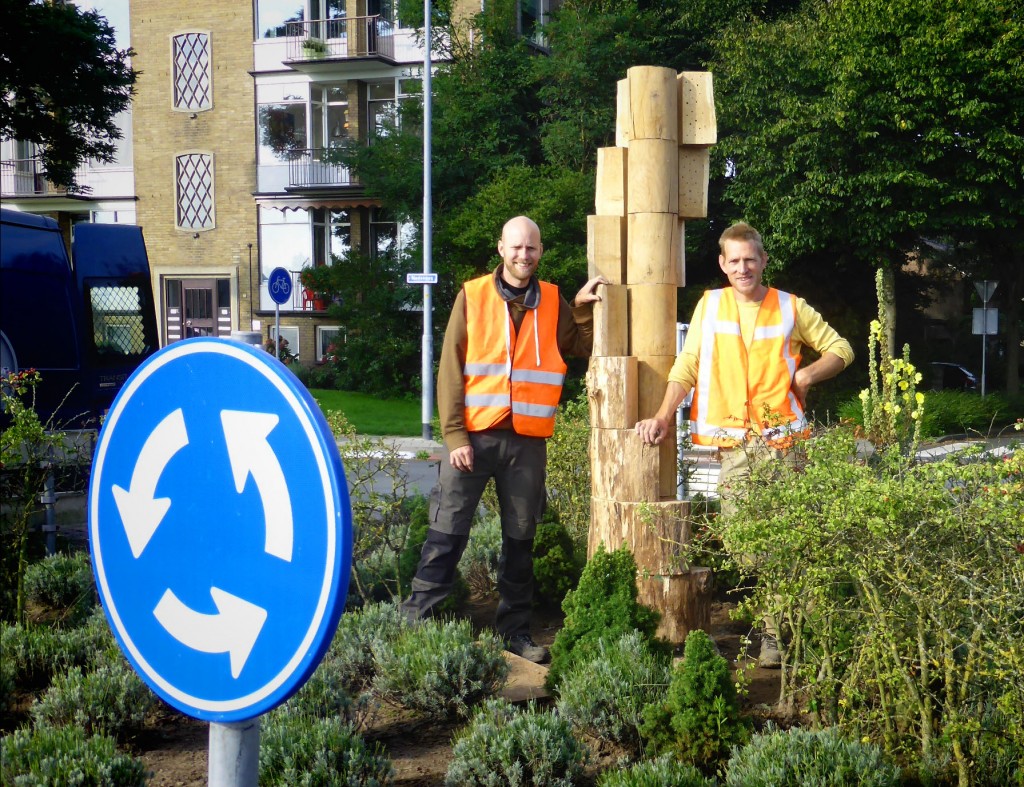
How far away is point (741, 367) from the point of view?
193 inches

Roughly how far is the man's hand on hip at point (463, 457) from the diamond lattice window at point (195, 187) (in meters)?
33.2

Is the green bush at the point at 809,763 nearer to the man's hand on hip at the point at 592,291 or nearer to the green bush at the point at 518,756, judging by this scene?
the green bush at the point at 518,756

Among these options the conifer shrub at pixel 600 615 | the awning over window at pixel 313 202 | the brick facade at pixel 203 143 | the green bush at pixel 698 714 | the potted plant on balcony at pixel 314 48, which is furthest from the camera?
the brick facade at pixel 203 143

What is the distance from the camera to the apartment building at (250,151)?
34.8 m

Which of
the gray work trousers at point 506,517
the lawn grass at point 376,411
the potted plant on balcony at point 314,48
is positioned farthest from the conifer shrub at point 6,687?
the potted plant on balcony at point 314,48

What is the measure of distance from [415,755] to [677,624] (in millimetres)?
1529

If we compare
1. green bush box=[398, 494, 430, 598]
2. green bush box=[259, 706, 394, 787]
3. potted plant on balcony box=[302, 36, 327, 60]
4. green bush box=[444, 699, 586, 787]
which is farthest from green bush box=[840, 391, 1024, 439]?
potted plant on balcony box=[302, 36, 327, 60]

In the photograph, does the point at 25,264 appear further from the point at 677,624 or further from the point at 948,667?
the point at 948,667

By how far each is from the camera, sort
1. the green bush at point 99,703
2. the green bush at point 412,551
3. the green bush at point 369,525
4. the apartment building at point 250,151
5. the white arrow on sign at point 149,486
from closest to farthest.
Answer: the white arrow on sign at point 149,486 < the green bush at point 99,703 < the green bush at point 369,525 < the green bush at point 412,551 < the apartment building at point 250,151

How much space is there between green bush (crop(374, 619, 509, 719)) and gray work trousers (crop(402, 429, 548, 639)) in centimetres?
91

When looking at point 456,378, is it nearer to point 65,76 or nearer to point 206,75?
point 65,76

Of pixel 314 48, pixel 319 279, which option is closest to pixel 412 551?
pixel 319 279

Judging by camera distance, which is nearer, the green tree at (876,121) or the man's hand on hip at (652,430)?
the man's hand on hip at (652,430)

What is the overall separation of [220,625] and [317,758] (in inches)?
66.9
